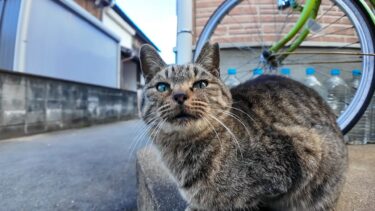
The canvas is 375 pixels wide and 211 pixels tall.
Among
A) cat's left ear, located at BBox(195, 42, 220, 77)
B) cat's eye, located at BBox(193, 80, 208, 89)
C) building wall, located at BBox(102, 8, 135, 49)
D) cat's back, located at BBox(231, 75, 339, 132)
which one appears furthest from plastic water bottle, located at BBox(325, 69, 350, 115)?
building wall, located at BBox(102, 8, 135, 49)

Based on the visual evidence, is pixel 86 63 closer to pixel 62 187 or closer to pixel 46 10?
pixel 46 10

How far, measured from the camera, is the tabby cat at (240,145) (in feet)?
3.28

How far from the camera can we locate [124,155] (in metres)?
2.69

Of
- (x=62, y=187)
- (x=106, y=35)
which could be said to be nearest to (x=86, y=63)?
(x=106, y=35)

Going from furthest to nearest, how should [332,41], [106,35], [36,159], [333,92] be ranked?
[106,35], [332,41], [333,92], [36,159]

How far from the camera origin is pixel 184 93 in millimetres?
1058

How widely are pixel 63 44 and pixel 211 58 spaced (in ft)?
15.7

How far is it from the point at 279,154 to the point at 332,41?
2466mm

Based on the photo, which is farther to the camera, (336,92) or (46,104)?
(46,104)

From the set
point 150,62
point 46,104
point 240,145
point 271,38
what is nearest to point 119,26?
point 46,104

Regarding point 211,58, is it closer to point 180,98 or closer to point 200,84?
point 200,84

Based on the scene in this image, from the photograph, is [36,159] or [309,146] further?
[36,159]

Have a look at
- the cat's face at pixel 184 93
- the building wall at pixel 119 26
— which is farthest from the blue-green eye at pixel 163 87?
the building wall at pixel 119 26

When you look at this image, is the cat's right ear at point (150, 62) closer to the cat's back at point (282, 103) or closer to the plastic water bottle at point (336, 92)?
→ the cat's back at point (282, 103)
